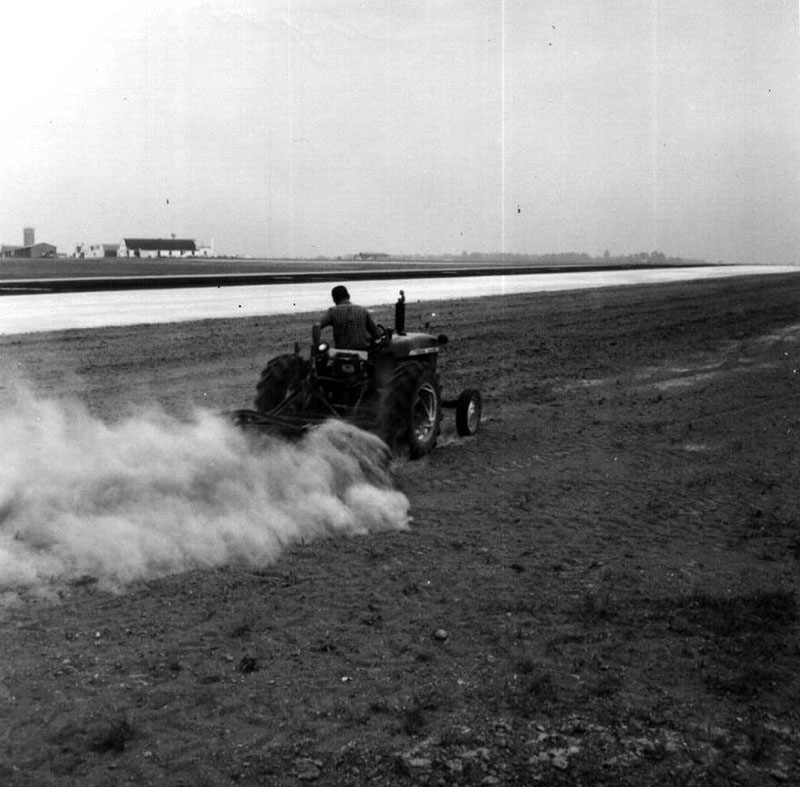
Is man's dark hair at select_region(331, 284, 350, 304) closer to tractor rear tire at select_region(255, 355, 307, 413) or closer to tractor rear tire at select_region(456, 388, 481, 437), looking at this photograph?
tractor rear tire at select_region(255, 355, 307, 413)

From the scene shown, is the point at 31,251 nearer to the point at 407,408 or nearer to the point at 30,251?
the point at 30,251

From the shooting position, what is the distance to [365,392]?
8.54m

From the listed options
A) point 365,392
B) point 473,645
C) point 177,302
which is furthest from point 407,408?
point 177,302

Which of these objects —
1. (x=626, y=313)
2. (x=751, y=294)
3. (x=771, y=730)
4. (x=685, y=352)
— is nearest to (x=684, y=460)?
(x=771, y=730)

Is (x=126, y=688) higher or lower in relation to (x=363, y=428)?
lower

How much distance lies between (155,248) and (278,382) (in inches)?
4939

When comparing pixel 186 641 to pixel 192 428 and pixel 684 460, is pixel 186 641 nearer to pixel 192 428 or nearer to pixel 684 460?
pixel 192 428

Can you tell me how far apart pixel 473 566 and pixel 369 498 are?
1327 mm

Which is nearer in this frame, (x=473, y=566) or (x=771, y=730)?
(x=771, y=730)

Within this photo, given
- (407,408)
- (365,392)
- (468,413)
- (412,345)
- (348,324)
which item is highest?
(348,324)

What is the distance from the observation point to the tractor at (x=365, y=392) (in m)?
8.31

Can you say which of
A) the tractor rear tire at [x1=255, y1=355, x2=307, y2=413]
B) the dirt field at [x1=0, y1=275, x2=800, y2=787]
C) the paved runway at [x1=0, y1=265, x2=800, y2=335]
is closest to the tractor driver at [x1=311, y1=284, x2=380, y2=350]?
the tractor rear tire at [x1=255, y1=355, x2=307, y2=413]

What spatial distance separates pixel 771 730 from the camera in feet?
13.4

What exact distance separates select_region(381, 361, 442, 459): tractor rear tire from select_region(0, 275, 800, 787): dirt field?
0.92 feet
